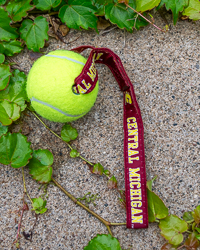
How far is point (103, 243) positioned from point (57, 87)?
31.3 inches

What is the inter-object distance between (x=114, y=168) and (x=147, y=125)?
0.31m

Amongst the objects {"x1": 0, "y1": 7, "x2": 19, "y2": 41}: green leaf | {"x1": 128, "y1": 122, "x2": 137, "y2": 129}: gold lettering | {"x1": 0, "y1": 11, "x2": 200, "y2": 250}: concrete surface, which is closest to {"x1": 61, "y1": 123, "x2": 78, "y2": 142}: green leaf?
{"x1": 0, "y1": 11, "x2": 200, "y2": 250}: concrete surface

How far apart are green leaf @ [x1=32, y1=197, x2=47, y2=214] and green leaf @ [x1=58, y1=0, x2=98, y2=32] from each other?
986 millimetres

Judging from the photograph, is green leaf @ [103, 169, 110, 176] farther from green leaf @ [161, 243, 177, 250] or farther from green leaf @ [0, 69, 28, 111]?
green leaf @ [0, 69, 28, 111]

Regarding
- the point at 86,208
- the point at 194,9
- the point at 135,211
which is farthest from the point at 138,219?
the point at 194,9

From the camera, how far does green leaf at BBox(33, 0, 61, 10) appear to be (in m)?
1.22

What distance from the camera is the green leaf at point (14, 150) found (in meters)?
1.17

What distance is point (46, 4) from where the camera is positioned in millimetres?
1229

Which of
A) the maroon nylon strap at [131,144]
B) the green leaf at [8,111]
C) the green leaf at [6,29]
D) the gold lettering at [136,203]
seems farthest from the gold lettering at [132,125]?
the green leaf at [6,29]

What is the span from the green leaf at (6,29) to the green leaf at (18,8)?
0.13ft

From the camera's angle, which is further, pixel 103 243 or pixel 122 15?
pixel 122 15

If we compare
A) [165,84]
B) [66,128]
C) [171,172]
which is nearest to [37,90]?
[66,128]

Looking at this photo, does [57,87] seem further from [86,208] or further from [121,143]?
[86,208]

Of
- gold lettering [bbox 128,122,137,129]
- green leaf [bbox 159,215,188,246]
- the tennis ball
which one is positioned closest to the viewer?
the tennis ball
